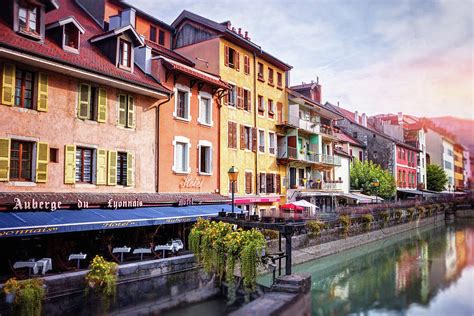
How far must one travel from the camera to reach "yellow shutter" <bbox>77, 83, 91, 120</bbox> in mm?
15751

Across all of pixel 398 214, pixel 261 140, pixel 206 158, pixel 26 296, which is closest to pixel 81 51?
pixel 206 158

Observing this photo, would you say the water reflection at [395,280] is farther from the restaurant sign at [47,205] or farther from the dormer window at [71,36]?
the dormer window at [71,36]

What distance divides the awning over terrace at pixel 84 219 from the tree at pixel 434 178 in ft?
181

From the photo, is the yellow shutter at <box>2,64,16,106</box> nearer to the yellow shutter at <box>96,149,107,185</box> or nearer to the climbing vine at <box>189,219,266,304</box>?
the yellow shutter at <box>96,149,107,185</box>

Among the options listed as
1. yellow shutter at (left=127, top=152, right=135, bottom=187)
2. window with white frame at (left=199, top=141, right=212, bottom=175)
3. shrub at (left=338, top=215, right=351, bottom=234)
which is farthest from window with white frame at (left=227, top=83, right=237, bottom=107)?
shrub at (left=338, top=215, right=351, bottom=234)

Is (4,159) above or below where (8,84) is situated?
below

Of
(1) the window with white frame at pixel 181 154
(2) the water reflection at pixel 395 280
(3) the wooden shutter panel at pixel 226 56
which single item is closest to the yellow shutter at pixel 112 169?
(1) the window with white frame at pixel 181 154

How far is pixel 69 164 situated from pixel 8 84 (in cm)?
337

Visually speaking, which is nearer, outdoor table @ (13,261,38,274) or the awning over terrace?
the awning over terrace

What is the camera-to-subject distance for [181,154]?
68.6ft

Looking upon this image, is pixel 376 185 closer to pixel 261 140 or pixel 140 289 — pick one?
pixel 261 140

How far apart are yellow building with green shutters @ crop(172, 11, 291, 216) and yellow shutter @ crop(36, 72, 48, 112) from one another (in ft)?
34.9

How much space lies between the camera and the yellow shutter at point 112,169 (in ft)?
54.4

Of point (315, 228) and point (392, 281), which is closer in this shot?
point (392, 281)
